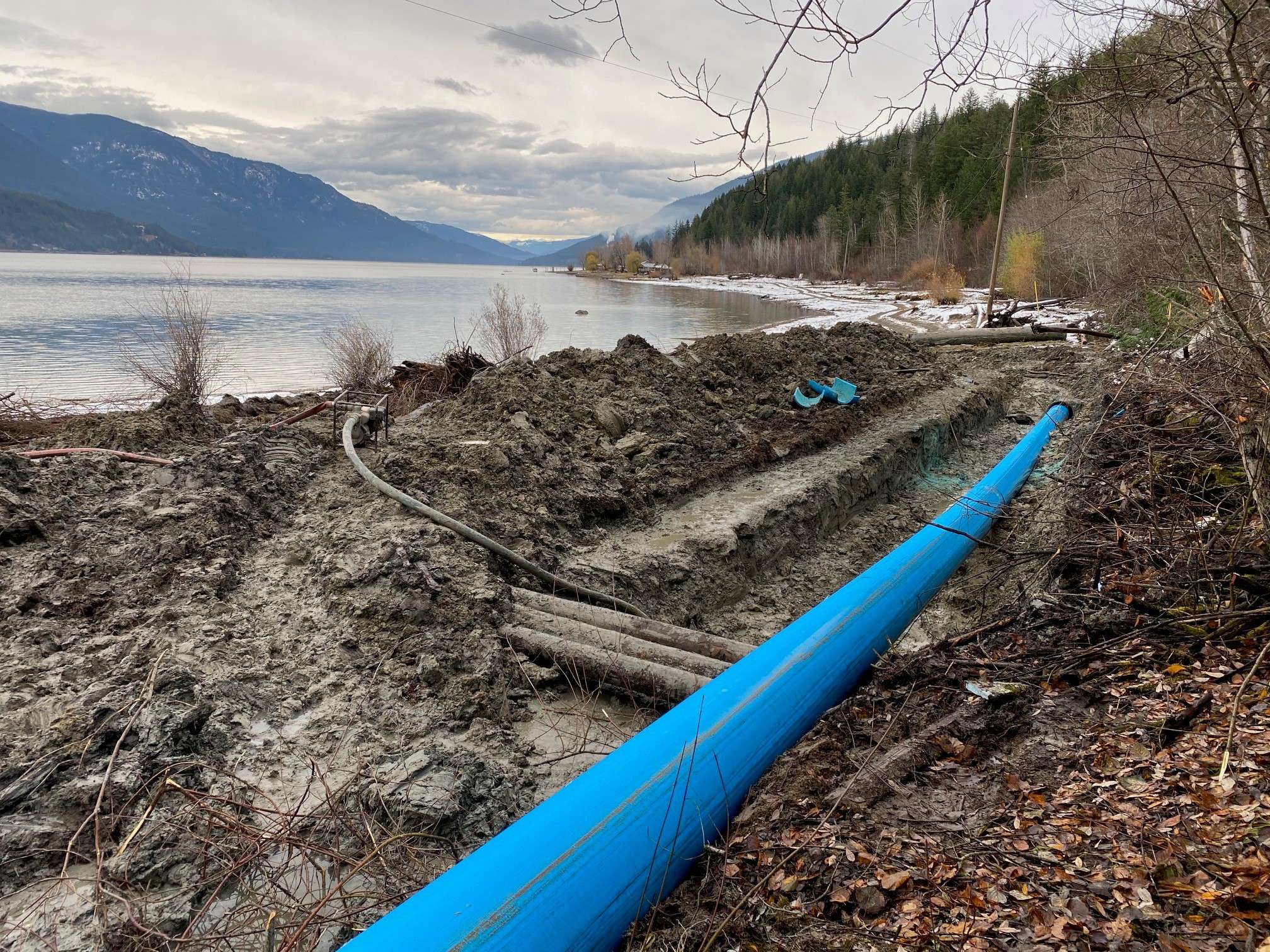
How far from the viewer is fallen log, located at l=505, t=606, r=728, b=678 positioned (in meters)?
3.88

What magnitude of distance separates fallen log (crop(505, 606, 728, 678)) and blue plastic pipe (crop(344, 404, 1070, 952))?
0.62 meters

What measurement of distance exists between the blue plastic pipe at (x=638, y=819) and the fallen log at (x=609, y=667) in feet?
2.06

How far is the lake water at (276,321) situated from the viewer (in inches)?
650

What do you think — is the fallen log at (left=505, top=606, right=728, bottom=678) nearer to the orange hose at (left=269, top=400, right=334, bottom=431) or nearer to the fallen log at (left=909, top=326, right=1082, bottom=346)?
the orange hose at (left=269, top=400, right=334, bottom=431)

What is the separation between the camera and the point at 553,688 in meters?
3.99

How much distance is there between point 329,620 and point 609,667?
67.1 inches

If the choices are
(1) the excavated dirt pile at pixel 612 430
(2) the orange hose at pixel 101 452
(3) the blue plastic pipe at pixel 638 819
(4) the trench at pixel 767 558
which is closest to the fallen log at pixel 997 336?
(1) the excavated dirt pile at pixel 612 430

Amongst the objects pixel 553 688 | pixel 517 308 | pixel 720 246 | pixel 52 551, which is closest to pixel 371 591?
pixel 553 688

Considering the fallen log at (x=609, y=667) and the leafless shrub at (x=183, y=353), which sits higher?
the leafless shrub at (x=183, y=353)

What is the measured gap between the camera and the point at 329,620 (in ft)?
13.7

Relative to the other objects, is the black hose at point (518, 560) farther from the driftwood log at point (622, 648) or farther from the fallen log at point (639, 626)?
the driftwood log at point (622, 648)

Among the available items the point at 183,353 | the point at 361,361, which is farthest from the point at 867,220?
the point at 183,353

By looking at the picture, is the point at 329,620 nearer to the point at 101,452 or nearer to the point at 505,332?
the point at 101,452

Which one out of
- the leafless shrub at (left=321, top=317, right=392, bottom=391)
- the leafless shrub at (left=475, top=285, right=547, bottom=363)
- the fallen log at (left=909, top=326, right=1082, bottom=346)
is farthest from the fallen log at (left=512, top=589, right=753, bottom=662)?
the fallen log at (left=909, top=326, right=1082, bottom=346)
